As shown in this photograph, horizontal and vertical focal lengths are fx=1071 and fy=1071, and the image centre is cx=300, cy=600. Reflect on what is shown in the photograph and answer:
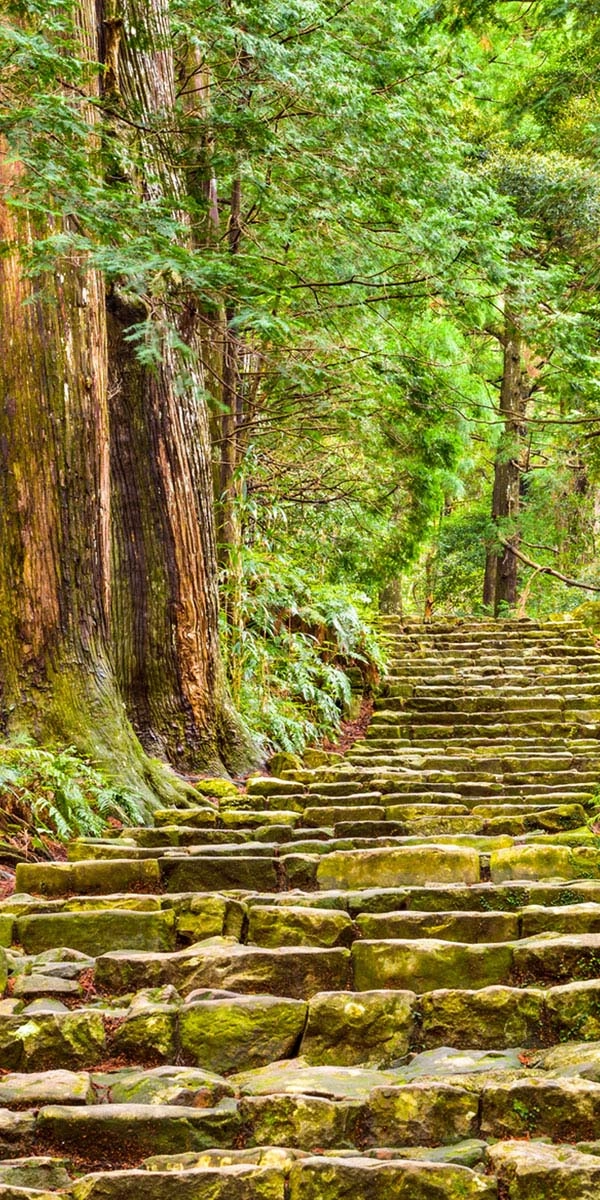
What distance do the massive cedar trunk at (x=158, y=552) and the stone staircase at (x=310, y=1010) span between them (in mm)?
1809

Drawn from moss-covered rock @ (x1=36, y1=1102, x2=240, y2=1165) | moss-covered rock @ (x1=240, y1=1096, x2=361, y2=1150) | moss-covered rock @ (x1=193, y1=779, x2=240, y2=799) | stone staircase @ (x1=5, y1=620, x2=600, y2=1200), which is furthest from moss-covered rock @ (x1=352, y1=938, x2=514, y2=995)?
moss-covered rock @ (x1=193, y1=779, x2=240, y2=799)

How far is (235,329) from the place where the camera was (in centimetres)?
955

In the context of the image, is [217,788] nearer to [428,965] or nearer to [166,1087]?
[428,965]

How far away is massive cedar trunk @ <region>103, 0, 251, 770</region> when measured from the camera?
7.79 m

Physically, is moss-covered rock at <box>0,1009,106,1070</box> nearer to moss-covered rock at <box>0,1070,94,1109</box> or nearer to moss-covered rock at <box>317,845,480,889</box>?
moss-covered rock at <box>0,1070,94,1109</box>

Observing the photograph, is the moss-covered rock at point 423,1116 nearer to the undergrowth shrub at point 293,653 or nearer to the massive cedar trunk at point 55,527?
the massive cedar trunk at point 55,527

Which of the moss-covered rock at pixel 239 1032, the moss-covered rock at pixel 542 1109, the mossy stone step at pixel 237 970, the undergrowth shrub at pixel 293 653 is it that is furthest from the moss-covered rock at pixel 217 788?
the moss-covered rock at pixel 542 1109

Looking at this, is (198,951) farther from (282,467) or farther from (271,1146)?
(282,467)

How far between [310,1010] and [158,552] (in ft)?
16.4

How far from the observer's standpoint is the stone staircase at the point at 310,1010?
8.59 ft

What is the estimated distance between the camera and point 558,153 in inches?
631

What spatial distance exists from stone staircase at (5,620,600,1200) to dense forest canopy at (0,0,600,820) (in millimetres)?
1916

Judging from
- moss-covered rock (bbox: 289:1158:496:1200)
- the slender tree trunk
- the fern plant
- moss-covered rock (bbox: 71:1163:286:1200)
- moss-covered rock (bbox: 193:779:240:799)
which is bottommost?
the slender tree trunk

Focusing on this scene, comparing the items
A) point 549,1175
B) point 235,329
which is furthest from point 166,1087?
point 235,329
